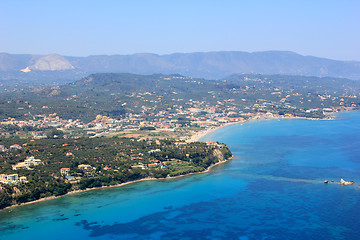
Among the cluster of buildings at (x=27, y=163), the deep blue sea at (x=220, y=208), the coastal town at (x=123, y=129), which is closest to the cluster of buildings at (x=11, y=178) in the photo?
the coastal town at (x=123, y=129)

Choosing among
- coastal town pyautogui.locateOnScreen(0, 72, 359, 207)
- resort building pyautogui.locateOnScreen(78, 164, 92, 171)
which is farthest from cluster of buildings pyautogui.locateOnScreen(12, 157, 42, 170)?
resort building pyautogui.locateOnScreen(78, 164, 92, 171)

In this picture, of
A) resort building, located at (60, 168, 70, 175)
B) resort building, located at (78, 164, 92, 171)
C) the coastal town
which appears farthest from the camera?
resort building, located at (78, 164, 92, 171)

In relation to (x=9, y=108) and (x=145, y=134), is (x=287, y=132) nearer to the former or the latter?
(x=145, y=134)

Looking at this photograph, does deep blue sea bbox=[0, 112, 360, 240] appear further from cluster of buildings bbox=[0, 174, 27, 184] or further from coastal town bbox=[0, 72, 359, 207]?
cluster of buildings bbox=[0, 174, 27, 184]

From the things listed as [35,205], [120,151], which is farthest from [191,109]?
[35,205]

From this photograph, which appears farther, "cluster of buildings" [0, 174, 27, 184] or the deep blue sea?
"cluster of buildings" [0, 174, 27, 184]

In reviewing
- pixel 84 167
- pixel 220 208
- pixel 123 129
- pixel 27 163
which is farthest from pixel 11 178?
pixel 123 129

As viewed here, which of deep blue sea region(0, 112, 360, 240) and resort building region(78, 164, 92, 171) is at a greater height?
resort building region(78, 164, 92, 171)

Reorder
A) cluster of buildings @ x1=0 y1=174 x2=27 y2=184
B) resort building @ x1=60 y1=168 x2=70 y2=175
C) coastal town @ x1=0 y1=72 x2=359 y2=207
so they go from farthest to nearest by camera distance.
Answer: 1. coastal town @ x1=0 y1=72 x2=359 y2=207
2. resort building @ x1=60 y1=168 x2=70 y2=175
3. cluster of buildings @ x1=0 y1=174 x2=27 y2=184

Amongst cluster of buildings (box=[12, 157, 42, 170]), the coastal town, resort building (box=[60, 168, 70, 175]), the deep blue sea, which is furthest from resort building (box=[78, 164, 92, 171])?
cluster of buildings (box=[12, 157, 42, 170])
